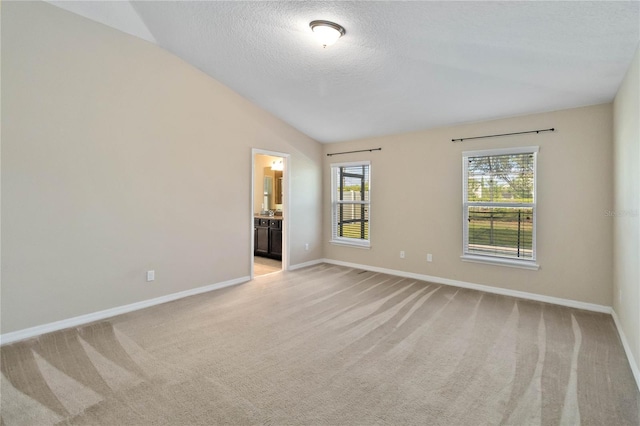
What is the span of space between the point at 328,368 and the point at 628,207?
9.64ft

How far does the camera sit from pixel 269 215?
7285 millimetres

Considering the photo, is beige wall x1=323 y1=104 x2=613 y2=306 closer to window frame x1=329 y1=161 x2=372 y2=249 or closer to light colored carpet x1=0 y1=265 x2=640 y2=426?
window frame x1=329 y1=161 x2=372 y2=249

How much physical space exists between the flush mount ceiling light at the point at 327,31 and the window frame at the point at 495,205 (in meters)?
2.72

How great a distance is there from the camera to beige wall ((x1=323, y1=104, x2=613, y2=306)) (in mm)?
3703

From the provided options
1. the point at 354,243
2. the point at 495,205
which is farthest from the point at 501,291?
the point at 354,243

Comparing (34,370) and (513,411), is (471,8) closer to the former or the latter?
(513,411)

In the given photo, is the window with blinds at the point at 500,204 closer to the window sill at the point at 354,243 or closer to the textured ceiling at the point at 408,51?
the textured ceiling at the point at 408,51

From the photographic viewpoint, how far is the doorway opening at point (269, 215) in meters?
5.76

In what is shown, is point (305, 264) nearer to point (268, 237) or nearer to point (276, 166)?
point (268, 237)

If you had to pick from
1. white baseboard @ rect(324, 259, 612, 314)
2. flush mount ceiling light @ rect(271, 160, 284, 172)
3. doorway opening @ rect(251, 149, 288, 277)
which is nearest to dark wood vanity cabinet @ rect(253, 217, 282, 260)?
doorway opening @ rect(251, 149, 288, 277)

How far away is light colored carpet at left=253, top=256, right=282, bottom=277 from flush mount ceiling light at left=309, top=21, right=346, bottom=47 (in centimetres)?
380

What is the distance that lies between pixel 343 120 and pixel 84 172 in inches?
138

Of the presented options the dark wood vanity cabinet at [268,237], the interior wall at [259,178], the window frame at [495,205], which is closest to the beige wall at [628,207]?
the window frame at [495,205]

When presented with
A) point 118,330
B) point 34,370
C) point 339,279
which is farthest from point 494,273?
point 34,370
